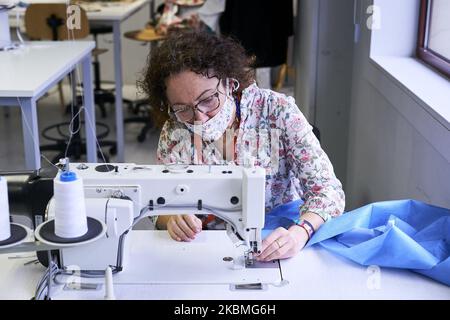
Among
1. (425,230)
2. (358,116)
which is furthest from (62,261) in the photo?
(358,116)

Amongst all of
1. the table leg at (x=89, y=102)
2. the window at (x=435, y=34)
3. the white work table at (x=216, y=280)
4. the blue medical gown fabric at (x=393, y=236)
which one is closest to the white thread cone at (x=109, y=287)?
the white work table at (x=216, y=280)

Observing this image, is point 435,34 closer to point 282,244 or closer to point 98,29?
point 282,244

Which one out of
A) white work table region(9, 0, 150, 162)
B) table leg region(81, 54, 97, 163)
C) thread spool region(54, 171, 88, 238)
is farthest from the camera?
white work table region(9, 0, 150, 162)

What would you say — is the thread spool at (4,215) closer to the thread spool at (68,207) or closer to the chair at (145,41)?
the thread spool at (68,207)

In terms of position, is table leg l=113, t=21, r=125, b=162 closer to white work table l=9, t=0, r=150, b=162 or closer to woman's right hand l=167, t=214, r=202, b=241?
white work table l=9, t=0, r=150, b=162

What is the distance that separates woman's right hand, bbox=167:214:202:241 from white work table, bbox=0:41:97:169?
81 centimetres

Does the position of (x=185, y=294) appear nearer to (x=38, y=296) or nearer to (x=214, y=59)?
(x=38, y=296)

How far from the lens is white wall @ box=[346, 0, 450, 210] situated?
5.53 feet

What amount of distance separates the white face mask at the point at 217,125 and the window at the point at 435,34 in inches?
34.3

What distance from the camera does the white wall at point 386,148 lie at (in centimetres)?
169

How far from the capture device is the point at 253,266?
4.11 ft

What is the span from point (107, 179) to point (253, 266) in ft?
1.13

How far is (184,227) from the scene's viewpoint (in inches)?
53.9

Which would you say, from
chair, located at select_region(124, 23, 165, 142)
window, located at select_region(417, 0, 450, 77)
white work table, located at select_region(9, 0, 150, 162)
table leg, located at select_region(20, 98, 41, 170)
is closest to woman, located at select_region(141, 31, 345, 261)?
table leg, located at select_region(20, 98, 41, 170)
